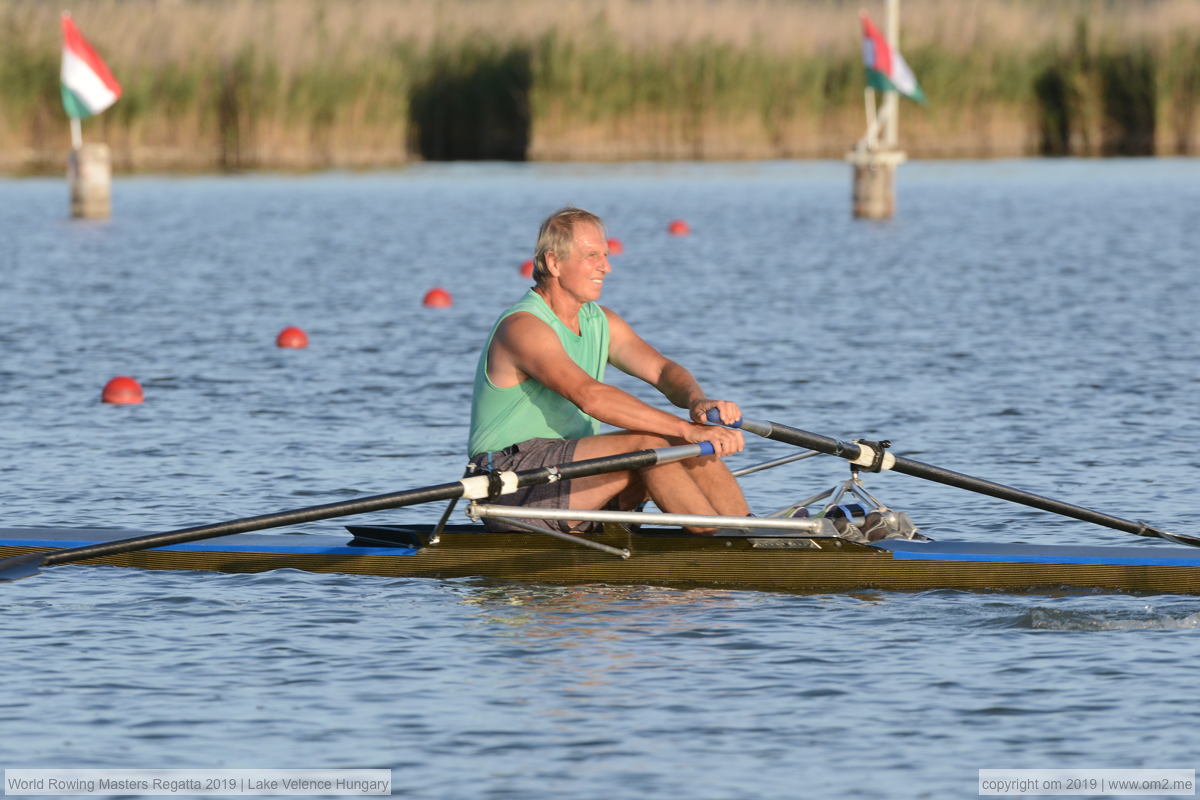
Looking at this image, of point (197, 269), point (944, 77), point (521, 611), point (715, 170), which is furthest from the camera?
point (715, 170)

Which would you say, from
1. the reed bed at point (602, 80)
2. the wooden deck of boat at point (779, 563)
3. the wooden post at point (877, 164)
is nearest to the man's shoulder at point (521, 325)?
the wooden deck of boat at point (779, 563)

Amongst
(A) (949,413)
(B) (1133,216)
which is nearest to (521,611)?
(A) (949,413)

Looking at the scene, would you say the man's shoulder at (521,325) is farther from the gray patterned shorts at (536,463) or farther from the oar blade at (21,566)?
the oar blade at (21,566)

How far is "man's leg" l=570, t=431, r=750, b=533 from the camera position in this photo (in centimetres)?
777

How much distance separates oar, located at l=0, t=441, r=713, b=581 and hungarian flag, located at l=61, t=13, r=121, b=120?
1875 centimetres

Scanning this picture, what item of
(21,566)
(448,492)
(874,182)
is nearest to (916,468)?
(448,492)

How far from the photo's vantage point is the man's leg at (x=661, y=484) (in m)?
7.77

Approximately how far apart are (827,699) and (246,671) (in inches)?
78.0

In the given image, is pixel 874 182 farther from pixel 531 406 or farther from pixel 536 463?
pixel 536 463

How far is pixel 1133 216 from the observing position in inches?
1080

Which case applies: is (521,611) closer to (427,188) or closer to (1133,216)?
(1133,216)

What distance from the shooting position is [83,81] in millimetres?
25859

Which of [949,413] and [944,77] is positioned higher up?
[944,77]

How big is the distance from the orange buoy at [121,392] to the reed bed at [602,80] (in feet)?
62.0
